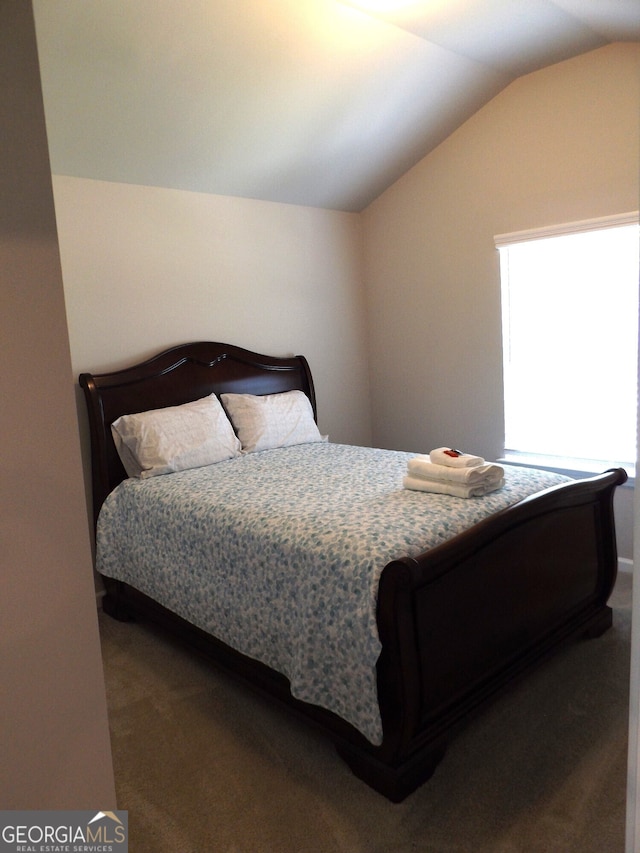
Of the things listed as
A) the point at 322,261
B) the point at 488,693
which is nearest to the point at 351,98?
the point at 322,261

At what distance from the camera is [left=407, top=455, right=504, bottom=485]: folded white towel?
96.6 inches

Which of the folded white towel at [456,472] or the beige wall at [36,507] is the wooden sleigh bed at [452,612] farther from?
the beige wall at [36,507]

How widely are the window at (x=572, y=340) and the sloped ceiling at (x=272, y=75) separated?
0.92m

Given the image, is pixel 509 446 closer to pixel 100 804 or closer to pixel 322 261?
pixel 322 261

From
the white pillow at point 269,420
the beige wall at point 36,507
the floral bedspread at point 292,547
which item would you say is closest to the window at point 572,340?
the floral bedspread at point 292,547

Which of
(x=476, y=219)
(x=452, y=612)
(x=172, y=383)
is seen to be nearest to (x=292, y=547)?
(x=452, y=612)

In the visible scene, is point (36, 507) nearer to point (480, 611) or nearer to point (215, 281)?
point (480, 611)

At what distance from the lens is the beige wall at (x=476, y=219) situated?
130 inches

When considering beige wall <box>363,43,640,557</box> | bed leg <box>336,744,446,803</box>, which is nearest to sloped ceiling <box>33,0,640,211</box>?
beige wall <box>363,43,640,557</box>

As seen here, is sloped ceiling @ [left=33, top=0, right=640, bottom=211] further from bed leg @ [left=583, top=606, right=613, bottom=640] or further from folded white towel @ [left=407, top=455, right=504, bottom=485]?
bed leg @ [left=583, top=606, right=613, bottom=640]

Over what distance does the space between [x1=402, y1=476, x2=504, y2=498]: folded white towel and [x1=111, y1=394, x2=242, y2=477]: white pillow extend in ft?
3.74

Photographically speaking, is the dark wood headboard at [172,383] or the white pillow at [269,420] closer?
the dark wood headboard at [172,383]

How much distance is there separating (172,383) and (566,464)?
2.30 metres

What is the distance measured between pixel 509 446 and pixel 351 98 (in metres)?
2.20
